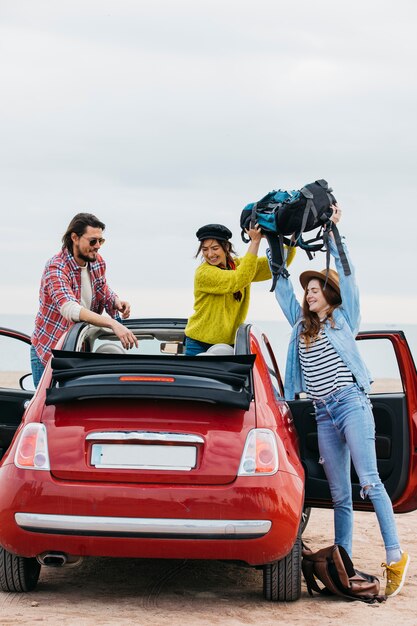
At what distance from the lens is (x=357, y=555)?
7.44 m

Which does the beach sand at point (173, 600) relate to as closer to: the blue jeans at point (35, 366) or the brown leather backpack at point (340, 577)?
the brown leather backpack at point (340, 577)

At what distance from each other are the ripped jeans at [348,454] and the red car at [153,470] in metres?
0.66

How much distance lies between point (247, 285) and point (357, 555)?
223 centimetres

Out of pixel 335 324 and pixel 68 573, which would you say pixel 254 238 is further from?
pixel 68 573

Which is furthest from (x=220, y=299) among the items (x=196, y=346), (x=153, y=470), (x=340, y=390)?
(x=153, y=470)

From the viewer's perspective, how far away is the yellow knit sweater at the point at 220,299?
6.57 m

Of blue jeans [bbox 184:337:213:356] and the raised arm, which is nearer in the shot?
the raised arm

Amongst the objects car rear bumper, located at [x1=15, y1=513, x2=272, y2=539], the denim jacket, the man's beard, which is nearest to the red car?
car rear bumper, located at [x1=15, y1=513, x2=272, y2=539]

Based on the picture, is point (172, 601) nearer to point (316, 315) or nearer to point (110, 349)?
point (110, 349)

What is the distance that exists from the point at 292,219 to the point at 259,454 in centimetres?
178

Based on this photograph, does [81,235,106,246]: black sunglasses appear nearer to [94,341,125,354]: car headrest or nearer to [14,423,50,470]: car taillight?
[94,341,125,354]: car headrest

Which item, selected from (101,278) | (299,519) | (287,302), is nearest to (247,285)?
(287,302)

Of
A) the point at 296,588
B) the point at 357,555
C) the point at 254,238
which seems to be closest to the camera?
the point at 296,588

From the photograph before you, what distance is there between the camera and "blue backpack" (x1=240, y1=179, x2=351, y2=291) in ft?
20.9
